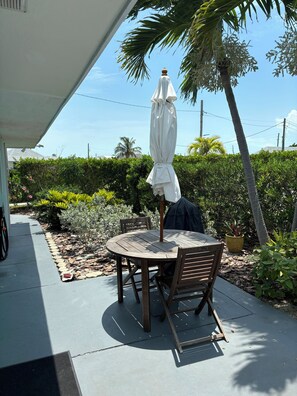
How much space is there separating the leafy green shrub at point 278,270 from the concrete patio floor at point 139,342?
23cm

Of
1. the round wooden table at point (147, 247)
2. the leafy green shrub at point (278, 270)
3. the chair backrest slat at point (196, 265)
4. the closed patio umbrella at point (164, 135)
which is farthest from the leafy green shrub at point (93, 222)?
the chair backrest slat at point (196, 265)

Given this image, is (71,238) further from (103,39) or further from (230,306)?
(103,39)

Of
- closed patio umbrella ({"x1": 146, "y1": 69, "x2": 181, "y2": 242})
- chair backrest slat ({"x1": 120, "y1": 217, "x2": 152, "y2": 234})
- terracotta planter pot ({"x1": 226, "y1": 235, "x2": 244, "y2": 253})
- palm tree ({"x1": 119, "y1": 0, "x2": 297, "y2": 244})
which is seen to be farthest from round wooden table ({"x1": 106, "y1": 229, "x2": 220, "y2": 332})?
terracotta planter pot ({"x1": 226, "y1": 235, "x2": 244, "y2": 253})

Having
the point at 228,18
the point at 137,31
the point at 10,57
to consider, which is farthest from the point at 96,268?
the point at 228,18

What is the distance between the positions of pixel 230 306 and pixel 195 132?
28704 millimetres

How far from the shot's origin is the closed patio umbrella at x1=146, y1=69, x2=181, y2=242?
10.8 feet

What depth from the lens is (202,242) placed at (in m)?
3.46

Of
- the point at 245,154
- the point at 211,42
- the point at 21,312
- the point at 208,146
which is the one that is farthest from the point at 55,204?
the point at 208,146

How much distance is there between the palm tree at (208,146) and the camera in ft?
74.0

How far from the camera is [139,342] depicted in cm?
290

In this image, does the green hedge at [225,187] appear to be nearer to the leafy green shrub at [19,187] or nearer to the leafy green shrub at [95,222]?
the leafy green shrub at [95,222]

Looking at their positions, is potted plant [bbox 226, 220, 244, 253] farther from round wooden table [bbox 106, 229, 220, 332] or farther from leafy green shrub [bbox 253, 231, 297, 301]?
round wooden table [bbox 106, 229, 220, 332]

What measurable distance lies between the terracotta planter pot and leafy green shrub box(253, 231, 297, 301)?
182cm

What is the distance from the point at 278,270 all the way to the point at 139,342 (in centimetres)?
183
